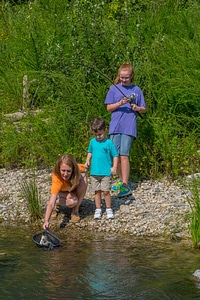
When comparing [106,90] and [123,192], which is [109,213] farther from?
[106,90]

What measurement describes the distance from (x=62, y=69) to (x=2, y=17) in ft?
17.0

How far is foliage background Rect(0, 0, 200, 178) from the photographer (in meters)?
9.00

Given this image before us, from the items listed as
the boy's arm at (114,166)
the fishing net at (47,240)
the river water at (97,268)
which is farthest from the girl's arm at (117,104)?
the fishing net at (47,240)

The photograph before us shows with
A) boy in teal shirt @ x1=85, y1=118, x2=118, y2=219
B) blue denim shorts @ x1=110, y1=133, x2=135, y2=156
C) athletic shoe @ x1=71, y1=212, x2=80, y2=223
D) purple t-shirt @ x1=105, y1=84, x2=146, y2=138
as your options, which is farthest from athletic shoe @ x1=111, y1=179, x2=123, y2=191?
athletic shoe @ x1=71, y1=212, x2=80, y2=223

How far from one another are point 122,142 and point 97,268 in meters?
2.50

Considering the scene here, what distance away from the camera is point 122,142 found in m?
8.36

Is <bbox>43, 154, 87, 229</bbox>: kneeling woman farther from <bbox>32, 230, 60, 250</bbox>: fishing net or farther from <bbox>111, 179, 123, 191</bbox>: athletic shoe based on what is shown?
<bbox>111, 179, 123, 191</bbox>: athletic shoe

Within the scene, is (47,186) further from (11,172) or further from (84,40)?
(84,40)

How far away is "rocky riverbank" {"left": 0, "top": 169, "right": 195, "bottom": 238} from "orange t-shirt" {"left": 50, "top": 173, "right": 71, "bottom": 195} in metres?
0.44

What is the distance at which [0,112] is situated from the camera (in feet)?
35.1

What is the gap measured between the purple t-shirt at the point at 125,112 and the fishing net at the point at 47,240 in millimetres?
1972

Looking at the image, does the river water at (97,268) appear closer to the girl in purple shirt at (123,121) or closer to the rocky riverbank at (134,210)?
the rocky riverbank at (134,210)

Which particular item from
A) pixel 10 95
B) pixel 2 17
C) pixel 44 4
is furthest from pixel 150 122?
pixel 2 17

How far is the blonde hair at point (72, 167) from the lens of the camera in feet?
24.0
